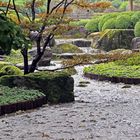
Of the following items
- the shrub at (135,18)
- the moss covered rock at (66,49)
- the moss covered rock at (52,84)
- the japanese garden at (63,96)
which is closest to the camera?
the japanese garden at (63,96)

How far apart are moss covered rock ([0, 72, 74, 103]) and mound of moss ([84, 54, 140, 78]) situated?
3.76m

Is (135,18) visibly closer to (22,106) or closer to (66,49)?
(66,49)

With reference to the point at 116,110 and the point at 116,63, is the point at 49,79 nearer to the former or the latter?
the point at 116,110

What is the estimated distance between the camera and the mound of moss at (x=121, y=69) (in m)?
16.0

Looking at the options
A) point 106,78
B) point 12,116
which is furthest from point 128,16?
point 12,116

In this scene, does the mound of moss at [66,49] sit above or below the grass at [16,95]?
below

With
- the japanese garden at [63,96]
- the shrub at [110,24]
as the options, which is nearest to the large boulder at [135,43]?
the shrub at [110,24]

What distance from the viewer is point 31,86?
12359 millimetres

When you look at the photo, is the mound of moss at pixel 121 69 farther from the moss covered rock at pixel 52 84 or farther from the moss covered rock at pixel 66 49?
the moss covered rock at pixel 66 49

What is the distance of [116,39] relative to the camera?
29906 mm

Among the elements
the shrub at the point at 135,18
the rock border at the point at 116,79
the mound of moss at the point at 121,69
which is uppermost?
the shrub at the point at 135,18

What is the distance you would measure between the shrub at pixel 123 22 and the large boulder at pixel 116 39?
11.7 ft

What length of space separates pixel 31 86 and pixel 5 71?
3.50 meters

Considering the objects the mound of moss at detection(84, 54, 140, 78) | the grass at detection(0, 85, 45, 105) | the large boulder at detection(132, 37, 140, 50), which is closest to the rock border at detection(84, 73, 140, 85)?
the mound of moss at detection(84, 54, 140, 78)
